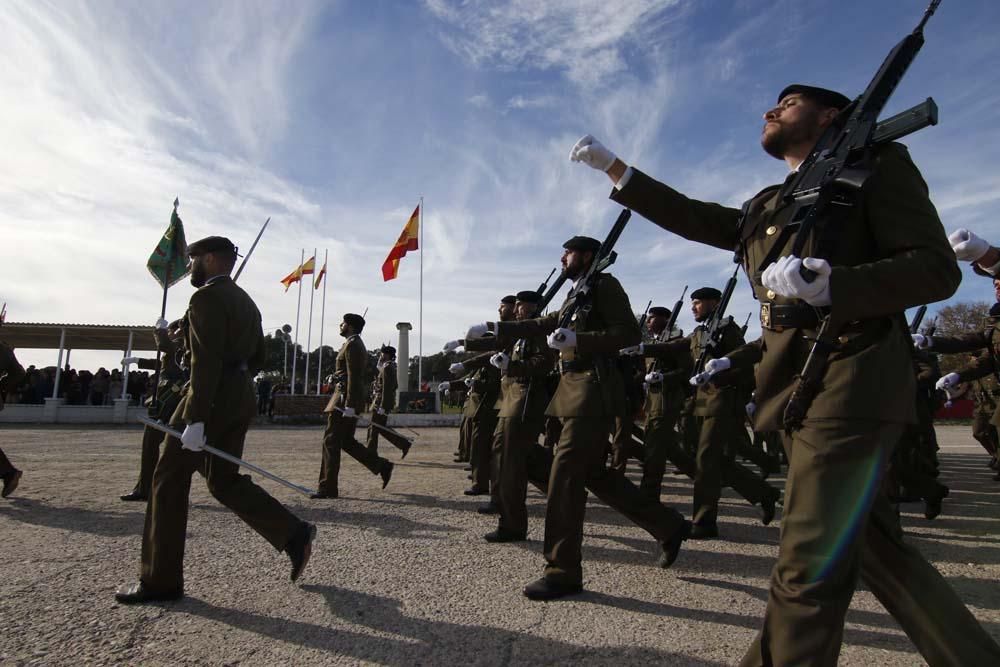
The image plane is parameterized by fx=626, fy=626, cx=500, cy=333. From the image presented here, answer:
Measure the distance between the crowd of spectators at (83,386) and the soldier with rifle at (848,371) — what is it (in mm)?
24358

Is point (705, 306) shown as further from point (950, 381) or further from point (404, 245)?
point (404, 245)

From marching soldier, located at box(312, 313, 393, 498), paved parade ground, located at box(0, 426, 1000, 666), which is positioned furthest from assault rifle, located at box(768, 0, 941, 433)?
marching soldier, located at box(312, 313, 393, 498)

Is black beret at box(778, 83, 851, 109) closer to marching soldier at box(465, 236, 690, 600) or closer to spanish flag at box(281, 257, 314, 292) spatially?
marching soldier at box(465, 236, 690, 600)

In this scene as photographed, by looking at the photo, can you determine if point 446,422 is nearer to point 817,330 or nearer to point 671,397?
point 671,397

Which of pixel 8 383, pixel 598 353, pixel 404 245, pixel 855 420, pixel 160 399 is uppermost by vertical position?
pixel 404 245

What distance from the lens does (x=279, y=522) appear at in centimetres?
366

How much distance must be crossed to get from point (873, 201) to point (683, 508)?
522 centimetres

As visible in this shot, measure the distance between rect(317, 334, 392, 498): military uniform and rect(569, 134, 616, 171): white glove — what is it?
16.8 ft

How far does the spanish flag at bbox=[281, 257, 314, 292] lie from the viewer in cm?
2897

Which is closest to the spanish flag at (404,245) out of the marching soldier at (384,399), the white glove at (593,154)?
the marching soldier at (384,399)

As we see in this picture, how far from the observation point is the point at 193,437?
3.46 m

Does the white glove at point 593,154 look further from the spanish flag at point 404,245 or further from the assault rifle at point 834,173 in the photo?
the spanish flag at point 404,245

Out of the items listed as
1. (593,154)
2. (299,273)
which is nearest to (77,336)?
(299,273)

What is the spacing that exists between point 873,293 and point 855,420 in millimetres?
386
